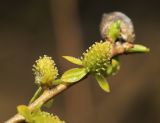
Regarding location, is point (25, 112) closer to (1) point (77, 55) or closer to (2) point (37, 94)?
(2) point (37, 94)

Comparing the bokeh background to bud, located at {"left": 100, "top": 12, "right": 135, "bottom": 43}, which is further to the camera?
the bokeh background

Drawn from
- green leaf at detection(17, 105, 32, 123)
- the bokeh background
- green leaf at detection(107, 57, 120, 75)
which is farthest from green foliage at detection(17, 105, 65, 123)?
the bokeh background

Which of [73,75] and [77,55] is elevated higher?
[77,55]

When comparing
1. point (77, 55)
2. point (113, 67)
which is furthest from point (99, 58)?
point (77, 55)

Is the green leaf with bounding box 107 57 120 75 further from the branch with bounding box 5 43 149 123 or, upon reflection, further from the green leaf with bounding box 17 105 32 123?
the green leaf with bounding box 17 105 32 123

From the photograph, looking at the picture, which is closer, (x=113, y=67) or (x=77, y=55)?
(x=113, y=67)

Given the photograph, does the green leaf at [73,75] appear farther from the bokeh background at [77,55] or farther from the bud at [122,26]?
the bokeh background at [77,55]

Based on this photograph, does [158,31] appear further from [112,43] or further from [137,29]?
[112,43]
